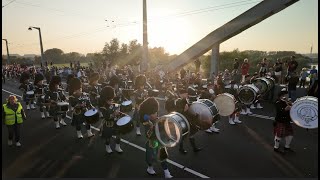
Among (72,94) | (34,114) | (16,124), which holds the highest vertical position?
(72,94)

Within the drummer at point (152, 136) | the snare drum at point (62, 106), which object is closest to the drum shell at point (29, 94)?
the snare drum at point (62, 106)

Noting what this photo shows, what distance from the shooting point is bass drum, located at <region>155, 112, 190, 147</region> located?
610 centimetres

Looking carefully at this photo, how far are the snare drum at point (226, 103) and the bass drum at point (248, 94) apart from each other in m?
2.14

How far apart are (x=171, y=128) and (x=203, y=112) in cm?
104

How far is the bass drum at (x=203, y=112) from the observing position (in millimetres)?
7207

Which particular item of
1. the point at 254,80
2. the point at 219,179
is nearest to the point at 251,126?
the point at 254,80

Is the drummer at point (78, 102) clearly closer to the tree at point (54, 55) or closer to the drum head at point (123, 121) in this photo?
the drum head at point (123, 121)

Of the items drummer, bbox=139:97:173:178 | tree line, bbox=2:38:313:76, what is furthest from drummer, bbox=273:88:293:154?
tree line, bbox=2:38:313:76

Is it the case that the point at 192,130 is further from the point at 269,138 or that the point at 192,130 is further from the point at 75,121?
the point at 75,121

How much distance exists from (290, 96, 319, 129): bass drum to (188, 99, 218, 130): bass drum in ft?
6.69

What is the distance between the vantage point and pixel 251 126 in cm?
1067

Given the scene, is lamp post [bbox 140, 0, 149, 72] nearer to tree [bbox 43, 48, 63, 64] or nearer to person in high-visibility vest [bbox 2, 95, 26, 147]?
person in high-visibility vest [bbox 2, 95, 26, 147]

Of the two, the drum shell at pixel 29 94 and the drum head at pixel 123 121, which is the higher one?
the drum head at pixel 123 121

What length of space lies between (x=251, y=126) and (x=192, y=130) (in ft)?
13.3
